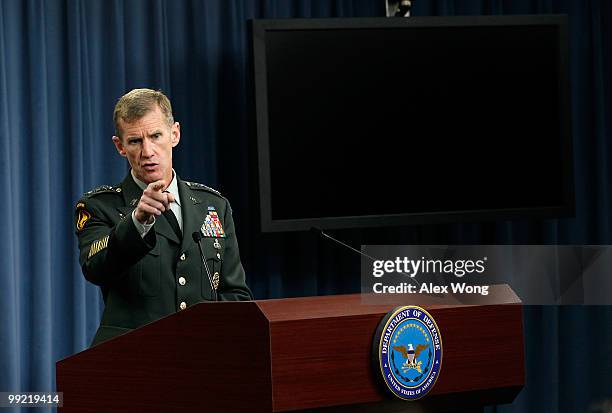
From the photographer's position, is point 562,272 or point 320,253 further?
point 320,253

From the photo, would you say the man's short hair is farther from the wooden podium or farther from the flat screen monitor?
the flat screen monitor

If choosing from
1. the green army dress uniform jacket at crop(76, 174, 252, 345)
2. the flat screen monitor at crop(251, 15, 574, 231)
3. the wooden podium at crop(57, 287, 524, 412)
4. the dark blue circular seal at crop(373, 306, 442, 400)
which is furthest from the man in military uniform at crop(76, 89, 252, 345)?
the flat screen monitor at crop(251, 15, 574, 231)

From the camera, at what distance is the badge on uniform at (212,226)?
230cm

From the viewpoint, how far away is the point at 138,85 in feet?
11.5

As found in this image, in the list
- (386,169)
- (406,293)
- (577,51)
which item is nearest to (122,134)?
(406,293)

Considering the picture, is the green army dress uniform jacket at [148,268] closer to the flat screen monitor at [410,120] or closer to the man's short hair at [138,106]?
the man's short hair at [138,106]

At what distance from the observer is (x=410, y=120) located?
11.6ft

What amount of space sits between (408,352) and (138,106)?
1.05 meters

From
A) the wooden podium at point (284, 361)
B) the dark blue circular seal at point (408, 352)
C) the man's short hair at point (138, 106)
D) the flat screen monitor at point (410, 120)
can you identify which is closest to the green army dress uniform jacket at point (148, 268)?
the man's short hair at point (138, 106)

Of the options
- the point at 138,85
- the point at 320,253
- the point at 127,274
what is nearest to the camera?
the point at 127,274

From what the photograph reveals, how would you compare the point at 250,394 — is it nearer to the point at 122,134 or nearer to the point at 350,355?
the point at 350,355

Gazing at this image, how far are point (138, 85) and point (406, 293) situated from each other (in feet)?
7.47

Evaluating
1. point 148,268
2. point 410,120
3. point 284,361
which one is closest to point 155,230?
point 148,268

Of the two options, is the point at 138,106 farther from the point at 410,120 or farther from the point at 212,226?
the point at 410,120
